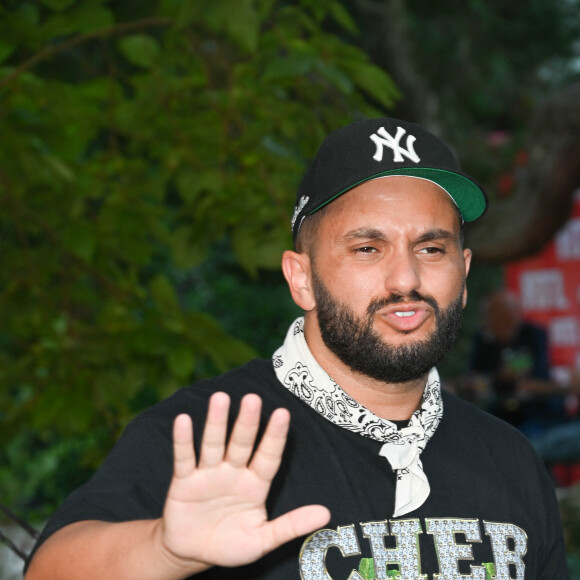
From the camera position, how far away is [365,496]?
1975 millimetres

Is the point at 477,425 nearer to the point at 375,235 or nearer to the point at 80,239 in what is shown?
the point at 375,235

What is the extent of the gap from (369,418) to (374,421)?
0.6 inches

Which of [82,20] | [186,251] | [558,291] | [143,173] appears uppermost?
[82,20]

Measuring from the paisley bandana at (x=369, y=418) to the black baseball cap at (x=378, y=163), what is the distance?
391 mm

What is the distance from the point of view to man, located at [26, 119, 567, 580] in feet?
6.03

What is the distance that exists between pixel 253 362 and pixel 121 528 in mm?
741

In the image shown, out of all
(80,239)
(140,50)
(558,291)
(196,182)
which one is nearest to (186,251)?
(196,182)

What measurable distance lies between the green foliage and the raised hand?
1.49m

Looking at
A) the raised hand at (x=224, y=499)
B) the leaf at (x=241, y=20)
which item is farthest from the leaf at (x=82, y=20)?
the raised hand at (x=224, y=499)

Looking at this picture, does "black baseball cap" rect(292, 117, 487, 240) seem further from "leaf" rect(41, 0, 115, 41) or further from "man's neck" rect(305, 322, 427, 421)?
"leaf" rect(41, 0, 115, 41)

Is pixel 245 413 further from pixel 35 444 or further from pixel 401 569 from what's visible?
pixel 35 444

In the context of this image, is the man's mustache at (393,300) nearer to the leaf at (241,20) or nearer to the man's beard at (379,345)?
the man's beard at (379,345)

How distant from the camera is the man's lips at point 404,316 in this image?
2082 mm

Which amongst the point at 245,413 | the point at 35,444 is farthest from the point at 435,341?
the point at 35,444
